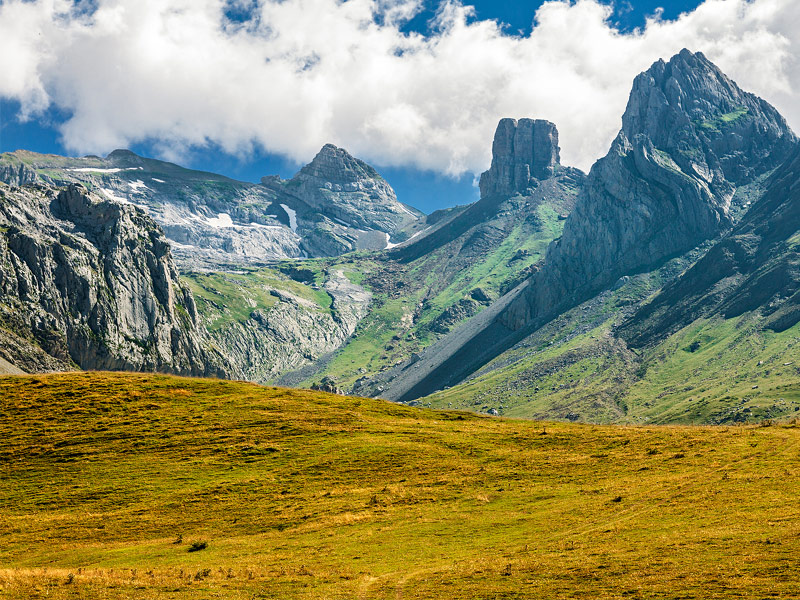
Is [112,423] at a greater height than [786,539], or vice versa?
[112,423]

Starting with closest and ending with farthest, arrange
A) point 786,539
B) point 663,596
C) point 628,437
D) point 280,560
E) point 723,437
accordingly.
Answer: point 663,596 < point 786,539 < point 280,560 < point 723,437 < point 628,437

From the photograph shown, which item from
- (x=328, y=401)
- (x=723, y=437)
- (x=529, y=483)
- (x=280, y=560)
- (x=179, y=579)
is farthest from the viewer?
(x=328, y=401)

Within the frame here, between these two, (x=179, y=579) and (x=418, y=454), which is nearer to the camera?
(x=179, y=579)

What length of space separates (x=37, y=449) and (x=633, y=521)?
5032 centimetres

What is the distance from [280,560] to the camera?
39844mm

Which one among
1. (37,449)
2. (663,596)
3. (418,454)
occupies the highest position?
(37,449)

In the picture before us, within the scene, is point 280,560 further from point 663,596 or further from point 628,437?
point 628,437

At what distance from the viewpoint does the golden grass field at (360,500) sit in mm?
33562

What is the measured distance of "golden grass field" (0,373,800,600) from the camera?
3356cm

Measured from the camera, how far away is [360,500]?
5116cm

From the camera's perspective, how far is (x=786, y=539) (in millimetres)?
32688

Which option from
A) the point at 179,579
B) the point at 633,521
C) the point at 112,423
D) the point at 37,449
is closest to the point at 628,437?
the point at 633,521

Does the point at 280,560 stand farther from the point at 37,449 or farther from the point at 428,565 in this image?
the point at 37,449

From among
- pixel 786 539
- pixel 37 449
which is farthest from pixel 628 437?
pixel 37 449
